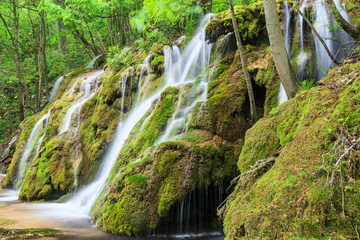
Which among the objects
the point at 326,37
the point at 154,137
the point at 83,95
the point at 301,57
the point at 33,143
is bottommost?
the point at 154,137

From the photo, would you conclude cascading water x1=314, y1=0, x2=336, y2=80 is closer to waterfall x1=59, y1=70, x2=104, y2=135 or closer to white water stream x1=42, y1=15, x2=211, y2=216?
white water stream x1=42, y1=15, x2=211, y2=216

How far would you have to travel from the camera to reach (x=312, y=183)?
245 centimetres

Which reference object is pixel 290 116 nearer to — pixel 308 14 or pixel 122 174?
pixel 122 174

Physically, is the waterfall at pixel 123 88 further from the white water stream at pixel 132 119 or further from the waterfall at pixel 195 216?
the waterfall at pixel 195 216

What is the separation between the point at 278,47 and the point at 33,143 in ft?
40.1

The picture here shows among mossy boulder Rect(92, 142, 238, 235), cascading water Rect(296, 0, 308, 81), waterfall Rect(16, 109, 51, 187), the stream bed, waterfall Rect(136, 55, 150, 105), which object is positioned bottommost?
the stream bed

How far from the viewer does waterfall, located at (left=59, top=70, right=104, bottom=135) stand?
1159cm

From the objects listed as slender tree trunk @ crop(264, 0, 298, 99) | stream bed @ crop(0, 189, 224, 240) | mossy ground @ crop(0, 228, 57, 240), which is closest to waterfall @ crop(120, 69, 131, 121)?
stream bed @ crop(0, 189, 224, 240)

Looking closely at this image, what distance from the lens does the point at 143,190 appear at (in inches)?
215

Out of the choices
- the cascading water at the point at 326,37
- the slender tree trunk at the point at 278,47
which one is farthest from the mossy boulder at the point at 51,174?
the cascading water at the point at 326,37

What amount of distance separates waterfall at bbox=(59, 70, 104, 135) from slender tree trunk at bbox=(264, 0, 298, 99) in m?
9.06

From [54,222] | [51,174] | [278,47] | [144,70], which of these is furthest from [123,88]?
[278,47]

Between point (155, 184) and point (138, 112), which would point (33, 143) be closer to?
point (138, 112)

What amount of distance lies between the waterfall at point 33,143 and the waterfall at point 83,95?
178 centimetres
